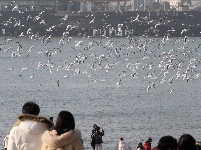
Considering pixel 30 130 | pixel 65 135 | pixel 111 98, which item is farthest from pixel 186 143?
pixel 111 98

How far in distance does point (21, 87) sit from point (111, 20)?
89493mm

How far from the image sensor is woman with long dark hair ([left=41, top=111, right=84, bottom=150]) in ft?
26.1

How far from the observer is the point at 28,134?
28.0 ft

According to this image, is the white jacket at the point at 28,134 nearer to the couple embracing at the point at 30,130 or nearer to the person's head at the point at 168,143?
the couple embracing at the point at 30,130

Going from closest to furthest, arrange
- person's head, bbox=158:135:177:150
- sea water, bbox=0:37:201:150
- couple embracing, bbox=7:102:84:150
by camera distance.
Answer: person's head, bbox=158:135:177:150, couple embracing, bbox=7:102:84:150, sea water, bbox=0:37:201:150

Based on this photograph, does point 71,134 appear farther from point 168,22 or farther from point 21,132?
point 168,22

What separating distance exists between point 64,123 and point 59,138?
13 cm

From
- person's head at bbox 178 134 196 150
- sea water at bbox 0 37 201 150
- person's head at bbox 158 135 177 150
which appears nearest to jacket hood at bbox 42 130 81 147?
person's head at bbox 158 135 177 150

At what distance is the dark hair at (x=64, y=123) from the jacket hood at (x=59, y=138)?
0.04 meters

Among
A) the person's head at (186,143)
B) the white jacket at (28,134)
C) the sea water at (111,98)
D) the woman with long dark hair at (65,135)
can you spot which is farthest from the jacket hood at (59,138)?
the sea water at (111,98)

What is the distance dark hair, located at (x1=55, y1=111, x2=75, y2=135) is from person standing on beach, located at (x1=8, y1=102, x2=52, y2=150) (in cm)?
46

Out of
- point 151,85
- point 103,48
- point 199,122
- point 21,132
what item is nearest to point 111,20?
point 103,48

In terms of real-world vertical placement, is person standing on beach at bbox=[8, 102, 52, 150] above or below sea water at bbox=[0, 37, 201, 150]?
above

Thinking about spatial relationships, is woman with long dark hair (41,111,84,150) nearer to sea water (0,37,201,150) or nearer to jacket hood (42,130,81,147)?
jacket hood (42,130,81,147)
